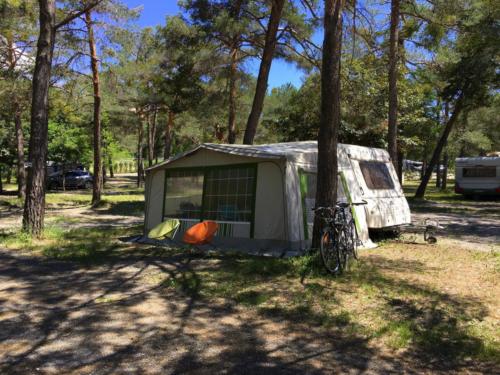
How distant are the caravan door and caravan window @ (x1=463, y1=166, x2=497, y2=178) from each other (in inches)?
529

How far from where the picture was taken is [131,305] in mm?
5066

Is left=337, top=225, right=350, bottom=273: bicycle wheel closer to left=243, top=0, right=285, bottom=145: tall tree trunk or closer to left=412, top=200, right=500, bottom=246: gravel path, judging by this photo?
left=412, top=200, right=500, bottom=246: gravel path

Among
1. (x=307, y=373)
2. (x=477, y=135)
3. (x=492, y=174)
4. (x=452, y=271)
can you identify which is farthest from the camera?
(x=477, y=135)

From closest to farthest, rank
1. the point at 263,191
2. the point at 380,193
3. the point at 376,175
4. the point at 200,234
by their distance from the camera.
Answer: the point at 200,234, the point at 263,191, the point at 380,193, the point at 376,175

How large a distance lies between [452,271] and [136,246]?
5595mm

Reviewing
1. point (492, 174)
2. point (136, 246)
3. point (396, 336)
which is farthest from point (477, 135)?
point (396, 336)

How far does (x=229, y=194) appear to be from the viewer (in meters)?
8.79

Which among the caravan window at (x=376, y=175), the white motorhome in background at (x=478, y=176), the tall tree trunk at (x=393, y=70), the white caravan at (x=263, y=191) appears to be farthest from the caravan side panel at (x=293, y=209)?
the white motorhome in background at (x=478, y=176)

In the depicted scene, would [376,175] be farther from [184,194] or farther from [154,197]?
[154,197]

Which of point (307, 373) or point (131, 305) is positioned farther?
point (131, 305)

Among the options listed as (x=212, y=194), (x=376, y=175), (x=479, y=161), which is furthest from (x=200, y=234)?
(x=479, y=161)

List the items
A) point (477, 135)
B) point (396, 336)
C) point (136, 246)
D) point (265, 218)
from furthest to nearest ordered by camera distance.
→ point (477, 135), point (136, 246), point (265, 218), point (396, 336)

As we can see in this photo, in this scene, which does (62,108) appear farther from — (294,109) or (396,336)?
(396,336)

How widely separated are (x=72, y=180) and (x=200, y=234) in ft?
79.5
